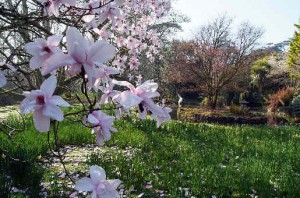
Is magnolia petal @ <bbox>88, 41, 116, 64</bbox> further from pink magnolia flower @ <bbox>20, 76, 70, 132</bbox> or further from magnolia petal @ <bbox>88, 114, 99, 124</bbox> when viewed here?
magnolia petal @ <bbox>88, 114, 99, 124</bbox>

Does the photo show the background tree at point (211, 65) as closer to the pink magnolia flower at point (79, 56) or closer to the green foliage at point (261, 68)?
the green foliage at point (261, 68)

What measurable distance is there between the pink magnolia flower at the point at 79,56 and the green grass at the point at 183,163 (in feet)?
5.46

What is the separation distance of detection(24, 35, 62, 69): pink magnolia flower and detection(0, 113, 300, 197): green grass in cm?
153

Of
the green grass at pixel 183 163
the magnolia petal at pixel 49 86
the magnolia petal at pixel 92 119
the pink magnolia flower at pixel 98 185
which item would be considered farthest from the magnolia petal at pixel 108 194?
the green grass at pixel 183 163

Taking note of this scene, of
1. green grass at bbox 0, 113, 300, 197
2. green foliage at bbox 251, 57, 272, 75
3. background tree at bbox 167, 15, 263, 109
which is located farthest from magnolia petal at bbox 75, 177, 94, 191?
green foliage at bbox 251, 57, 272, 75

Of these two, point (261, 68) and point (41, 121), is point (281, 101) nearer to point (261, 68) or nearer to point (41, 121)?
point (261, 68)

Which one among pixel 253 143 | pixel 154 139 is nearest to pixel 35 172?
pixel 154 139

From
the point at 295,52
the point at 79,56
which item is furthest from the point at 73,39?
the point at 295,52

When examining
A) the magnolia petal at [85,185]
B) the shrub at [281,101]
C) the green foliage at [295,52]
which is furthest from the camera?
the green foliage at [295,52]

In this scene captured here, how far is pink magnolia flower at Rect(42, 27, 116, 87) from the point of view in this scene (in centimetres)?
103

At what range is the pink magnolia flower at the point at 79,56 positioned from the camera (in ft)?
3.38

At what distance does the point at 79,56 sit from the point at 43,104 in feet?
0.58

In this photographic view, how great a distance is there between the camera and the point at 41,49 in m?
1.15

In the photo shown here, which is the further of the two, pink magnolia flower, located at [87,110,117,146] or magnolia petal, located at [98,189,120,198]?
pink magnolia flower, located at [87,110,117,146]
